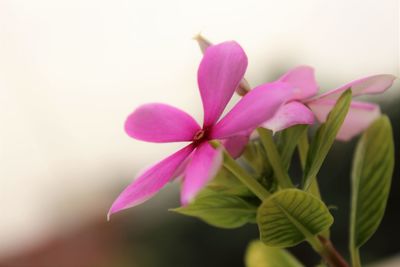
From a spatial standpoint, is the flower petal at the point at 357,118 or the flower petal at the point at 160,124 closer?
the flower petal at the point at 160,124

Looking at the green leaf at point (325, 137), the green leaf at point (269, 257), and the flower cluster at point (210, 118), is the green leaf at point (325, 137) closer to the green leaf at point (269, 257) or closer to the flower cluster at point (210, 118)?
the flower cluster at point (210, 118)

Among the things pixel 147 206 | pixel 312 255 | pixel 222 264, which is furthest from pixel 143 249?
pixel 312 255

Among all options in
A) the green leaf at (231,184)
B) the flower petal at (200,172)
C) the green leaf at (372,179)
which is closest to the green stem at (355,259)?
the green leaf at (372,179)

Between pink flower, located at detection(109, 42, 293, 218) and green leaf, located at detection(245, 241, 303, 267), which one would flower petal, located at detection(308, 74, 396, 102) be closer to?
pink flower, located at detection(109, 42, 293, 218)

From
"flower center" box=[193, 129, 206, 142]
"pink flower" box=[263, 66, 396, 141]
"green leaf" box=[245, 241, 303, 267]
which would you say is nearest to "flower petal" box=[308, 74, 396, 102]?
"pink flower" box=[263, 66, 396, 141]

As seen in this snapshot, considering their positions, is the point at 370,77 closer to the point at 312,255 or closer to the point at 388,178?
the point at 388,178

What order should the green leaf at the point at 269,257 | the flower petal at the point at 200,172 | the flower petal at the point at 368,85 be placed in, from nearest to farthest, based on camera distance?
the flower petal at the point at 200,172 → the flower petal at the point at 368,85 → the green leaf at the point at 269,257
